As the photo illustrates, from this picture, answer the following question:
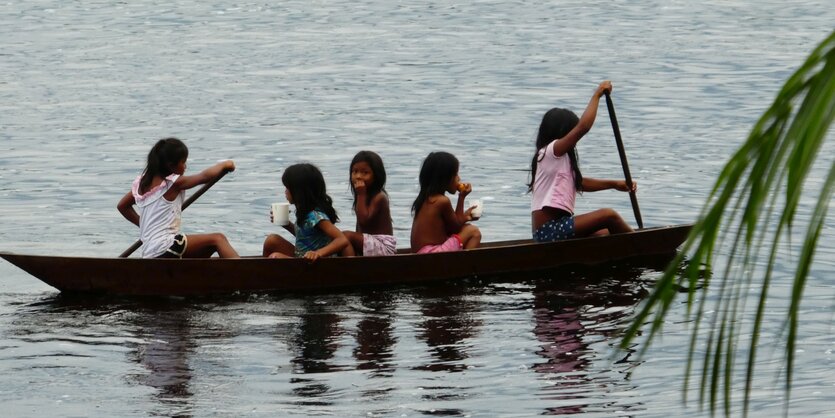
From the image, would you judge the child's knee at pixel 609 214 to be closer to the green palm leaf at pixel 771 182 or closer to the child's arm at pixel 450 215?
the child's arm at pixel 450 215

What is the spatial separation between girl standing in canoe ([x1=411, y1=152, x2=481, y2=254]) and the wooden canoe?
207 millimetres

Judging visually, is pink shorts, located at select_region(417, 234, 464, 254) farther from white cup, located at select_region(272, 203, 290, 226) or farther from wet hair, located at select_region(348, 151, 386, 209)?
white cup, located at select_region(272, 203, 290, 226)

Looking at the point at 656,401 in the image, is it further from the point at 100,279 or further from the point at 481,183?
the point at 481,183

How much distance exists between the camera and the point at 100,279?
28.1 ft

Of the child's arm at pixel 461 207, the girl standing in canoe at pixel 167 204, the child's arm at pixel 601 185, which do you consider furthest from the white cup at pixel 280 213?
the child's arm at pixel 601 185

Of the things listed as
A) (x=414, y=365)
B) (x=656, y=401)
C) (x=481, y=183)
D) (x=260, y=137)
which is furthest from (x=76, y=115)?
(x=656, y=401)

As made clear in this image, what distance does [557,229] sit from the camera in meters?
9.53

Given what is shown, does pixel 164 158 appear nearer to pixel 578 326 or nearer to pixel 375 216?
pixel 375 216

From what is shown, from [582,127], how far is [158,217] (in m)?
2.81

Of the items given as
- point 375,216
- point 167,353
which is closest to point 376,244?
point 375,216

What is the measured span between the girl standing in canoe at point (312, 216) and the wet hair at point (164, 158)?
2.22 ft

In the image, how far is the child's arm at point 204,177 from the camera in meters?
8.59

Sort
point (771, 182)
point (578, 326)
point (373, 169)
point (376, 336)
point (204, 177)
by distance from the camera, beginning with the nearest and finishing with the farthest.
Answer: point (771, 182) < point (376, 336) < point (578, 326) < point (204, 177) < point (373, 169)

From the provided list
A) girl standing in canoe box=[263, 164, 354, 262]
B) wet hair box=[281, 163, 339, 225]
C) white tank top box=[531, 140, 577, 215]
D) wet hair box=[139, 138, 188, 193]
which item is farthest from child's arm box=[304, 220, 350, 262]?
white tank top box=[531, 140, 577, 215]
